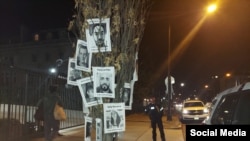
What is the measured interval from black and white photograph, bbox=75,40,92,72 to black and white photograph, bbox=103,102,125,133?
599 millimetres

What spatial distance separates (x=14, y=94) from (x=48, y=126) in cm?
185

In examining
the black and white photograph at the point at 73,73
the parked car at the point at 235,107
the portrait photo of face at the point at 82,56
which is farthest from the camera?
the black and white photograph at the point at 73,73

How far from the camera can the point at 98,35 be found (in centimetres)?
603

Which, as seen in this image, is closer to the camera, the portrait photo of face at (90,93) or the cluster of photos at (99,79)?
the cluster of photos at (99,79)

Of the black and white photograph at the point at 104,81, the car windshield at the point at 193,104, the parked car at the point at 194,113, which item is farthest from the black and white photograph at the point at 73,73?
the car windshield at the point at 193,104

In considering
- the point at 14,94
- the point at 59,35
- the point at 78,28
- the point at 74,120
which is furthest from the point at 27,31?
the point at 78,28

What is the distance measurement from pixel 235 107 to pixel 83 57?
2.25 m

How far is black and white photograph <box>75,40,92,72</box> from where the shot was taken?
6.06 m

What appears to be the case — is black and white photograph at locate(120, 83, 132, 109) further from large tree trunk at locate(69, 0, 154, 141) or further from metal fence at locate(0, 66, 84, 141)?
metal fence at locate(0, 66, 84, 141)

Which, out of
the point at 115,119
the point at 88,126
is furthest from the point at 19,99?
the point at 115,119

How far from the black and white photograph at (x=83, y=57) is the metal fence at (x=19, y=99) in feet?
17.7

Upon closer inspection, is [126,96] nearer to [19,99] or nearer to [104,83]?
[104,83]

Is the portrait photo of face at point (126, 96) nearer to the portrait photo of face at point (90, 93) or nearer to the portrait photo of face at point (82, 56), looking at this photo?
the portrait photo of face at point (90, 93)

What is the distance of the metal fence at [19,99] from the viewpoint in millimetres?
11148
